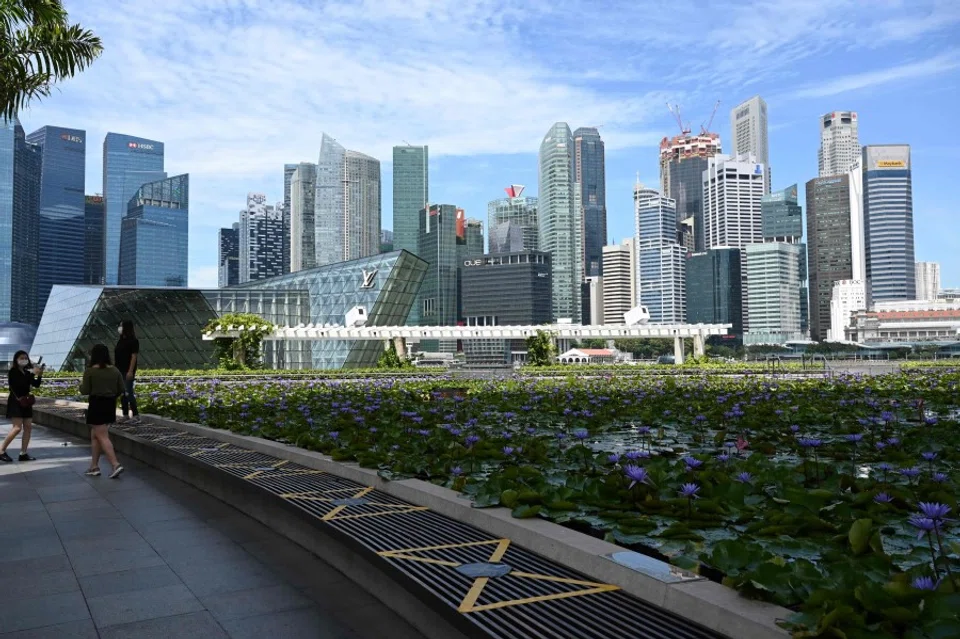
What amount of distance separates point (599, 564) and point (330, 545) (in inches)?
94.2

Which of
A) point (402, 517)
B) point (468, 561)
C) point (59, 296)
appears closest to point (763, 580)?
point (468, 561)

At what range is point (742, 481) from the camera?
512 cm

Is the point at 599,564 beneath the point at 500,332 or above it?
beneath

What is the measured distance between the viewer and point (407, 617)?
4387 millimetres

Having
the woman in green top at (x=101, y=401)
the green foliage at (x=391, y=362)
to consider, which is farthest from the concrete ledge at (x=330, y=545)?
the green foliage at (x=391, y=362)

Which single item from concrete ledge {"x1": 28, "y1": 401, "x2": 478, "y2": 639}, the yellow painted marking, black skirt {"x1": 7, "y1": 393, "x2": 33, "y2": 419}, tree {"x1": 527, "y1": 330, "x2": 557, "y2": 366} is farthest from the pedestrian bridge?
the yellow painted marking

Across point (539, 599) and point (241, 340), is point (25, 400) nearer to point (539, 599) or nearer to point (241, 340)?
point (539, 599)

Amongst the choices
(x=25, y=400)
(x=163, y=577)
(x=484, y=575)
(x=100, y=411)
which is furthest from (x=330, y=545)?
(x=25, y=400)

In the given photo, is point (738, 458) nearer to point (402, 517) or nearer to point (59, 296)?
point (402, 517)

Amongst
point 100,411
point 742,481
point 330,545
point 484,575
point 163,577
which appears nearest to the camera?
point 484,575

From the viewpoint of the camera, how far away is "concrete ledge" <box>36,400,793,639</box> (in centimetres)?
305

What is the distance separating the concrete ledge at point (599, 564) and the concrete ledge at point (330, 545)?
5.4 inches

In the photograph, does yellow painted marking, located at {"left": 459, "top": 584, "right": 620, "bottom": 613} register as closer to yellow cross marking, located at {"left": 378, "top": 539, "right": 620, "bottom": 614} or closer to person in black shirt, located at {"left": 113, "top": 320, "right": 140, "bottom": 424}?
yellow cross marking, located at {"left": 378, "top": 539, "right": 620, "bottom": 614}

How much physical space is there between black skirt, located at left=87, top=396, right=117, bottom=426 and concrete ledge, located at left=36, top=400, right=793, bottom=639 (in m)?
4.40
